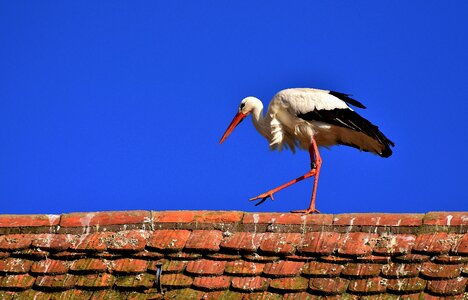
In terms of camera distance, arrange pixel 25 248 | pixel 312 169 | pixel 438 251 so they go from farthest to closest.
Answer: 1. pixel 312 169
2. pixel 25 248
3. pixel 438 251

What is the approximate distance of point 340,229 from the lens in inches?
233

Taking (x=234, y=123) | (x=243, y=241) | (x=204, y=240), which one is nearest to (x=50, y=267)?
(x=204, y=240)

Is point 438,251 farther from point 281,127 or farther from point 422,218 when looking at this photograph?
point 281,127

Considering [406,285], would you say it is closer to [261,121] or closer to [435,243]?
[435,243]

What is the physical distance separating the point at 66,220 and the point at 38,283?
588mm

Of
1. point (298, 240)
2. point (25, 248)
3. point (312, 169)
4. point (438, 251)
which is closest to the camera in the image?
point (438, 251)

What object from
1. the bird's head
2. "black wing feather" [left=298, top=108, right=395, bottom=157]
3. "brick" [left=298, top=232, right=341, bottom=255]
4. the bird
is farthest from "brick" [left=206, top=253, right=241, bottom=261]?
the bird's head

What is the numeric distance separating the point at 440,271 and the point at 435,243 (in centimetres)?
25

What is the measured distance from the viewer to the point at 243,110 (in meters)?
10.5

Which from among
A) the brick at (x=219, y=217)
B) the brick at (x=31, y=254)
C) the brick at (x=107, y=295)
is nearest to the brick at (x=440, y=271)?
the brick at (x=219, y=217)

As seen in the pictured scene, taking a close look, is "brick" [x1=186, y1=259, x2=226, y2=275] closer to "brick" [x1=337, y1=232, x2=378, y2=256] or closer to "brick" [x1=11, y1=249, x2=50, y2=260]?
"brick" [x1=337, y1=232, x2=378, y2=256]

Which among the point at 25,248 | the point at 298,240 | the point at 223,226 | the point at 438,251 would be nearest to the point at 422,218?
the point at 438,251

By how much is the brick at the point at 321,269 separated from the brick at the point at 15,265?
5.79ft

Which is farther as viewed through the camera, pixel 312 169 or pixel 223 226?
pixel 312 169
